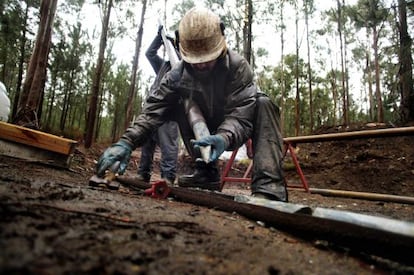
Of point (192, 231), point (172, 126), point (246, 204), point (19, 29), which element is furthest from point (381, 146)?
point (19, 29)

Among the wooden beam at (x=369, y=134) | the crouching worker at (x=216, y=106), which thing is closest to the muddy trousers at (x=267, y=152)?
the crouching worker at (x=216, y=106)

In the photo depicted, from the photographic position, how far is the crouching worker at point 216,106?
1986 mm

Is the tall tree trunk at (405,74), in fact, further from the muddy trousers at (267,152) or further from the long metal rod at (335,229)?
the long metal rod at (335,229)

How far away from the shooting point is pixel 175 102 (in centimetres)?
254

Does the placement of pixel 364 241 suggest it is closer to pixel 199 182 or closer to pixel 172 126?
pixel 199 182

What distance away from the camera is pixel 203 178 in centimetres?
274

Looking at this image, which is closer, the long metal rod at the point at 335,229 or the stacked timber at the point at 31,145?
the long metal rod at the point at 335,229

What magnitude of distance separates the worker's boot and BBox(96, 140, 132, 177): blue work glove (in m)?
0.65

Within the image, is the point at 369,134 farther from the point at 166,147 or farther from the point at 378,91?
the point at 378,91

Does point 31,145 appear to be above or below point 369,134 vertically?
below

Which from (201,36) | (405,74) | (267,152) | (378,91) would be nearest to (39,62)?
(201,36)

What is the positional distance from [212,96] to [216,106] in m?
0.11

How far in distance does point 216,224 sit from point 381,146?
614 cm

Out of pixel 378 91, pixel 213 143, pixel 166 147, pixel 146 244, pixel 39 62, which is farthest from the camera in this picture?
pixel 378 91
